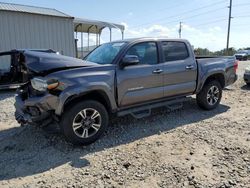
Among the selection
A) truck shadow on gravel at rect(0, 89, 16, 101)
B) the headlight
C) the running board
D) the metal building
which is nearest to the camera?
the headlight

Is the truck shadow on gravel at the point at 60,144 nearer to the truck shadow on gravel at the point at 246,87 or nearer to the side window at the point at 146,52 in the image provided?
the side window at the point at 146,52

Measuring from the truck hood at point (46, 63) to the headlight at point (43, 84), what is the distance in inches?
7.1

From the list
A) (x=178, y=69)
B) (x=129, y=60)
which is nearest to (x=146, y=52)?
(x=129, y=60)

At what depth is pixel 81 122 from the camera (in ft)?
14.8

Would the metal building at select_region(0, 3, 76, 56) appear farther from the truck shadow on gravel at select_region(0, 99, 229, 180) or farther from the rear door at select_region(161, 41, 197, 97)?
the rear door at select_region(161, 41, 197, 97)

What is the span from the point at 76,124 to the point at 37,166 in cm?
91

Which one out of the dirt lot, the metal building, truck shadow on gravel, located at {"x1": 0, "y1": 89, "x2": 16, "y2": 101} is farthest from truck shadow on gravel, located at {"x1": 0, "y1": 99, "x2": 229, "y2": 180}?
the metal building

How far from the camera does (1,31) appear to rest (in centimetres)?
1130

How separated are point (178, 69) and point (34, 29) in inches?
345

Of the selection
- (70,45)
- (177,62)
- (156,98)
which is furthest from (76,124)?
(70,45)

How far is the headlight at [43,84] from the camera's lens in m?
4.20

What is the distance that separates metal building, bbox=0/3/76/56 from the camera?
11.4 meters

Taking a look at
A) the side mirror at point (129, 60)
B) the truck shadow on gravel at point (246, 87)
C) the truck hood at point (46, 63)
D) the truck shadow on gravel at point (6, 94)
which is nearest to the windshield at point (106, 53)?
the side mirror at point (129, 60)

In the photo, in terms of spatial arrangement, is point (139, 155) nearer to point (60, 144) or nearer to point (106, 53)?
point (60, 144)
